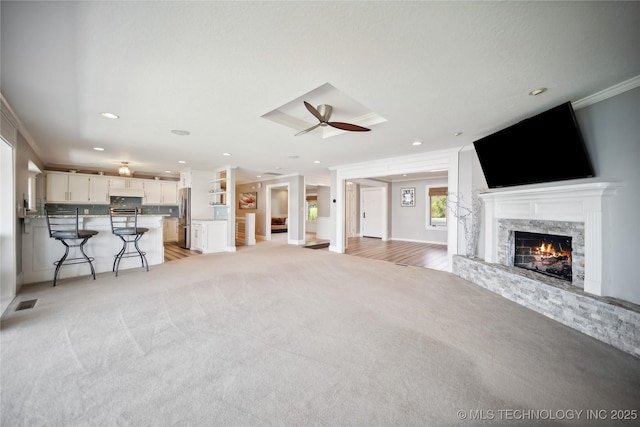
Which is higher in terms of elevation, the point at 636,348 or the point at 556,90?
the point at 556,90

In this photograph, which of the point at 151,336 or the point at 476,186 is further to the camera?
the point at 476,186

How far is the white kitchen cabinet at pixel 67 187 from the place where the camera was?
630 centimetres

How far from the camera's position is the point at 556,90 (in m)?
2.34

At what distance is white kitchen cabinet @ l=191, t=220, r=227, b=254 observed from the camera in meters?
6.38

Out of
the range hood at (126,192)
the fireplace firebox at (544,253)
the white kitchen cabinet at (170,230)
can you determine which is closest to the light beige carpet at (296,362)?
the fireplace firebox at (544,253)

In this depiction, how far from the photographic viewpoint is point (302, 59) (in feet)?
6.04

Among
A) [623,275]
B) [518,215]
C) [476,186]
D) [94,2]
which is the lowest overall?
[623,275]

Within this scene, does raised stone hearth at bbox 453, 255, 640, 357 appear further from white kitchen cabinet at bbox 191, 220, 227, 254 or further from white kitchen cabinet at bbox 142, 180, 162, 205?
white kitchen cabinet at bbox 142, 180, 162, 205

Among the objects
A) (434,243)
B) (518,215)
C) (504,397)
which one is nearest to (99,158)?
(504,397)

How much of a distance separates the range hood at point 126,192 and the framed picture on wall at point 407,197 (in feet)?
29.6

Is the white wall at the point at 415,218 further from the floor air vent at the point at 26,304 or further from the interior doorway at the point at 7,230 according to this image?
the interior doorway at the point at 7,230

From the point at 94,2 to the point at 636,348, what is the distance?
458 centimetres

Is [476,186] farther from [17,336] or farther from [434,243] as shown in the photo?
[17,336]

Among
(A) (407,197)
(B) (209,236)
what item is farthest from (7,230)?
(A) (407,197)
